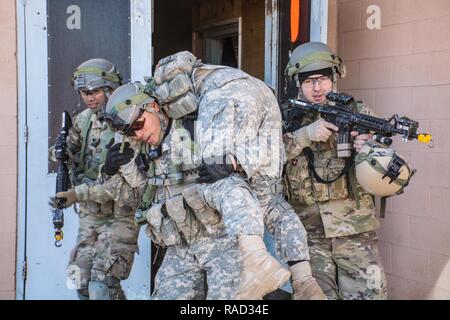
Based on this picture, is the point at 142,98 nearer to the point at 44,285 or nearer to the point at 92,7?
the point at 92,7

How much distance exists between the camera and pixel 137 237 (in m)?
3.85

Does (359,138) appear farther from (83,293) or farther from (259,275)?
(83,293)

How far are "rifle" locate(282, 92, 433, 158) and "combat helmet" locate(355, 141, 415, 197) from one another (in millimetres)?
92

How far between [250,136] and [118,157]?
0.90 meters

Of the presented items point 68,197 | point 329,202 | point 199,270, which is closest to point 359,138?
point 329,202

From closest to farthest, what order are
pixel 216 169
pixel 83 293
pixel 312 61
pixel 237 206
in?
1. pixel 237 206
2. pixel 216 169
3. pixel 312 61
4. pixel 83 293

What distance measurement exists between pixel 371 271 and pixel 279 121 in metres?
0.94

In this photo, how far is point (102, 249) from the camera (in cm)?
371

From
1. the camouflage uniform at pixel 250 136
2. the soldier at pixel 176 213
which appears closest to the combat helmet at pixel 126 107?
the soldier at pixel 176 213

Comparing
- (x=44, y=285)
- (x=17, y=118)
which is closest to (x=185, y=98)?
(x=17, y=118)

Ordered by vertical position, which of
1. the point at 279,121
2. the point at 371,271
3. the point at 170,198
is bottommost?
the point at 371,271

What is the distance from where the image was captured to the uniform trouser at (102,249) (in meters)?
3.67

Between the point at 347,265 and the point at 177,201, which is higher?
the point at 177,201

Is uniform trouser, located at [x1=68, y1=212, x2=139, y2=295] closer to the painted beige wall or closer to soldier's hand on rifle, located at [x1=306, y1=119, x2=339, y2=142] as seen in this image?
the painted beige wall
